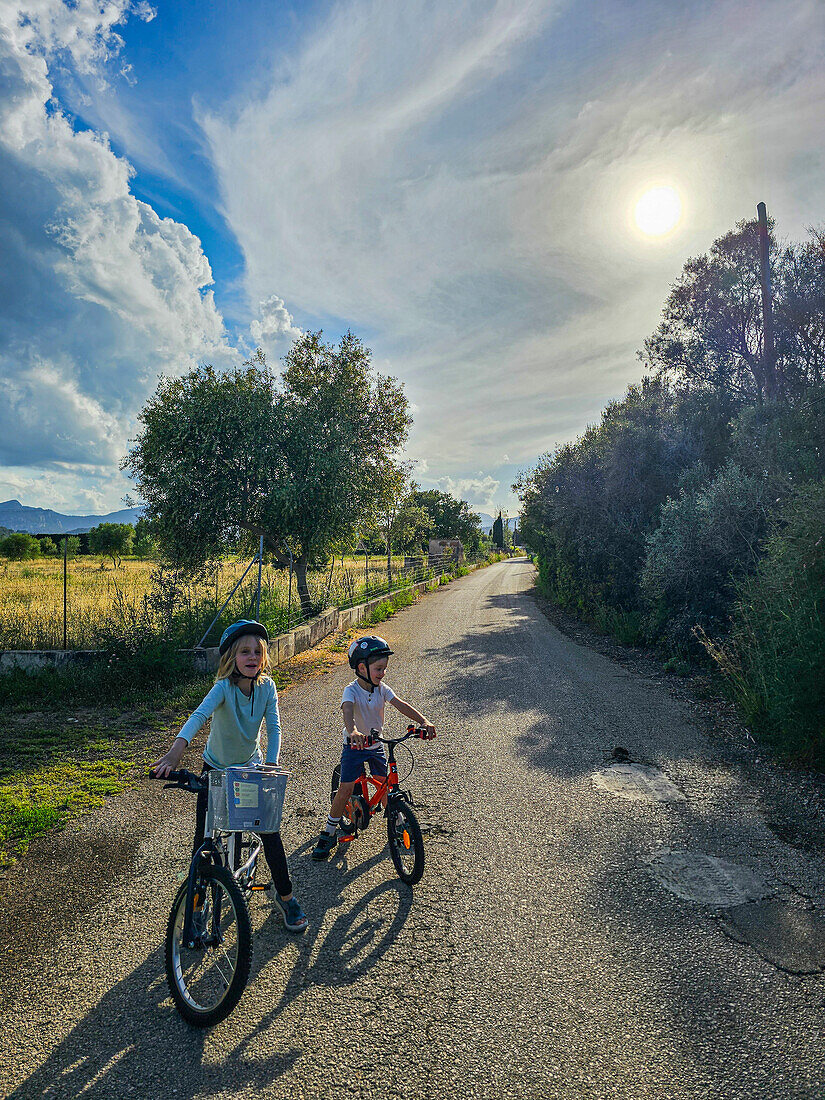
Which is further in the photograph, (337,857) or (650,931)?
(337,857)

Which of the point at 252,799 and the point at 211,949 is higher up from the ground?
the point at 252,799

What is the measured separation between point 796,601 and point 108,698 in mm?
8709

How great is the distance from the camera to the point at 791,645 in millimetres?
6227

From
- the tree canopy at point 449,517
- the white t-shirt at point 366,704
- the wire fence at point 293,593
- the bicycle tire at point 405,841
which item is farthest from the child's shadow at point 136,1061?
the tree canopy at point 449,517

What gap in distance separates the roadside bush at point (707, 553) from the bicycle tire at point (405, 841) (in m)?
7.59

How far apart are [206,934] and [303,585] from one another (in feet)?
38.3

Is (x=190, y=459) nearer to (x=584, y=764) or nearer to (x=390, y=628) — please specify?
(x=390, y=628)

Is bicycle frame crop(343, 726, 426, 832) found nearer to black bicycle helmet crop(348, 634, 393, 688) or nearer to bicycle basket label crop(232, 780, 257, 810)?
black bicycle helmet crop(348, 634, 393, 688)

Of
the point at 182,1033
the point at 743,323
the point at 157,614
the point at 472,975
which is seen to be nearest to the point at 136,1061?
the point at 182,1033

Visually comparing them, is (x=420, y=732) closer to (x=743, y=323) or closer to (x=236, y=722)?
(x=236, y=722)

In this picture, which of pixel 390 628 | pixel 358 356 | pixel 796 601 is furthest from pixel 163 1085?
pixel 358 356

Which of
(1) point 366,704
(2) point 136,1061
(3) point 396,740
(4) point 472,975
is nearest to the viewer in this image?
(2) point 136,1061

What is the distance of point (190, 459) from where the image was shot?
1197cm

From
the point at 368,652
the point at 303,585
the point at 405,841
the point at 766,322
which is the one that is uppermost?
the point at 766,322
